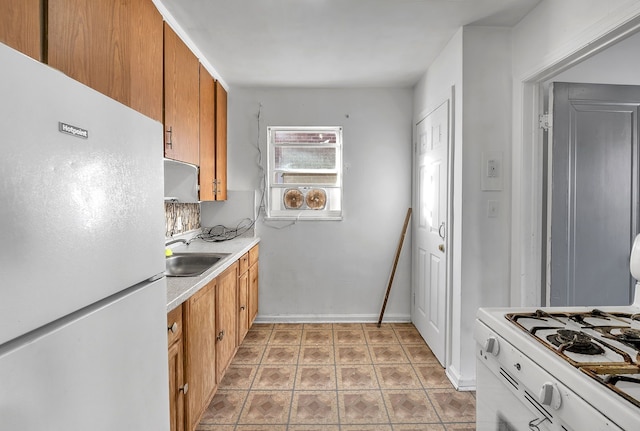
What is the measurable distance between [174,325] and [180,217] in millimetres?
1736

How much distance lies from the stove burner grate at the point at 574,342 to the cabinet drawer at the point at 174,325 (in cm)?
135

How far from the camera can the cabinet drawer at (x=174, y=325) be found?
1.41m

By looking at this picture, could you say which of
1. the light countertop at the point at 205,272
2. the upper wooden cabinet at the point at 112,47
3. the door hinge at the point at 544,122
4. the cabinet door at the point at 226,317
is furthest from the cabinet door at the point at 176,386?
the door hinge at the point at 544,122

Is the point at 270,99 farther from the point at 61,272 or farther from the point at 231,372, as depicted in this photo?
the point at 61,272

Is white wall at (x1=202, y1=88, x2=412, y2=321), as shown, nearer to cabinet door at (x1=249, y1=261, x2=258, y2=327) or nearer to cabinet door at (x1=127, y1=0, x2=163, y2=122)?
cabinet door at (x1=249, y1=261, x2=258, y2=327)

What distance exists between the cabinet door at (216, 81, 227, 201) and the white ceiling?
0.22 m

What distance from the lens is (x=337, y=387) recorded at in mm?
2318

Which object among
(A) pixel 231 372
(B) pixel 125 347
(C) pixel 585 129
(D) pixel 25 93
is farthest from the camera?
(A) pixel 231 372

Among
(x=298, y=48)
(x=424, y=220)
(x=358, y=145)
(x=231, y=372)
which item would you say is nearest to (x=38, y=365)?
(x=231, y=372)

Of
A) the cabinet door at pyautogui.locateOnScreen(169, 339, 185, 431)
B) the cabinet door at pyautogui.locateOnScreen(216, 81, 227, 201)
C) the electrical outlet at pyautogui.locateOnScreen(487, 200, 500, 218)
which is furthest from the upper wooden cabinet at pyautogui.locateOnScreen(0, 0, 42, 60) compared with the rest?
the electrical outlet at pyautogui.locateOnScreen(487, 200, 500, 218)

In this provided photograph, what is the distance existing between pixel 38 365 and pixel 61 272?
158 mm

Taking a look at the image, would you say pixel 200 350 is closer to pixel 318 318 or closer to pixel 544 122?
pixel 318 318

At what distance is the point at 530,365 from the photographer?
2.97 ft

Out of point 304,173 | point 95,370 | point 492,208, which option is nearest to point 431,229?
point 492,208
